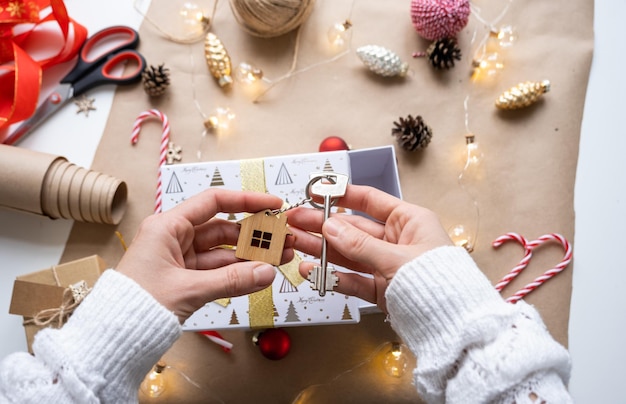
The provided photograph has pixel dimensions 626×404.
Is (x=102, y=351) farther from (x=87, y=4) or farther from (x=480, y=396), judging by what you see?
(x=87, y=4)

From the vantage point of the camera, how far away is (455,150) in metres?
1.26

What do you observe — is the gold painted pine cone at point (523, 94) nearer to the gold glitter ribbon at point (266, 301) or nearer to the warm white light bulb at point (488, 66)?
the warm white light bulb at point (488, 66)

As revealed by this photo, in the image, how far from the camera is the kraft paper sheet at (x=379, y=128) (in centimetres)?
116

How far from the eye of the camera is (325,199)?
34.5 inches

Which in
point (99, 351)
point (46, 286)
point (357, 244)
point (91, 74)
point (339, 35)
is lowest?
point (46, 286)

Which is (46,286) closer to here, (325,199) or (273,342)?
(273,342)

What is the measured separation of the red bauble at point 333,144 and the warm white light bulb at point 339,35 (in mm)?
308

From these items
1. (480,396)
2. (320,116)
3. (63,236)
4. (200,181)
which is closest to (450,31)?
(320,116)

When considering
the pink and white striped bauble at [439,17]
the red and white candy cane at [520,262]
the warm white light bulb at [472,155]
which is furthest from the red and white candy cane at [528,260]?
the pink and white striped bauble at [439,17]

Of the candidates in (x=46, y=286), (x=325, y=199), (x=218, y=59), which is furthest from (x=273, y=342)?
(x=218, y=59)

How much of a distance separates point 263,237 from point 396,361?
0.48 m

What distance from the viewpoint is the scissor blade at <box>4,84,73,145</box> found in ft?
4.21

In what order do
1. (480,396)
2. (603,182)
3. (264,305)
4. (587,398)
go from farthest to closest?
(603,182), (587,398), (264,305), (480,396)

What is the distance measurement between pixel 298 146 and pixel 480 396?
31.3 inches
